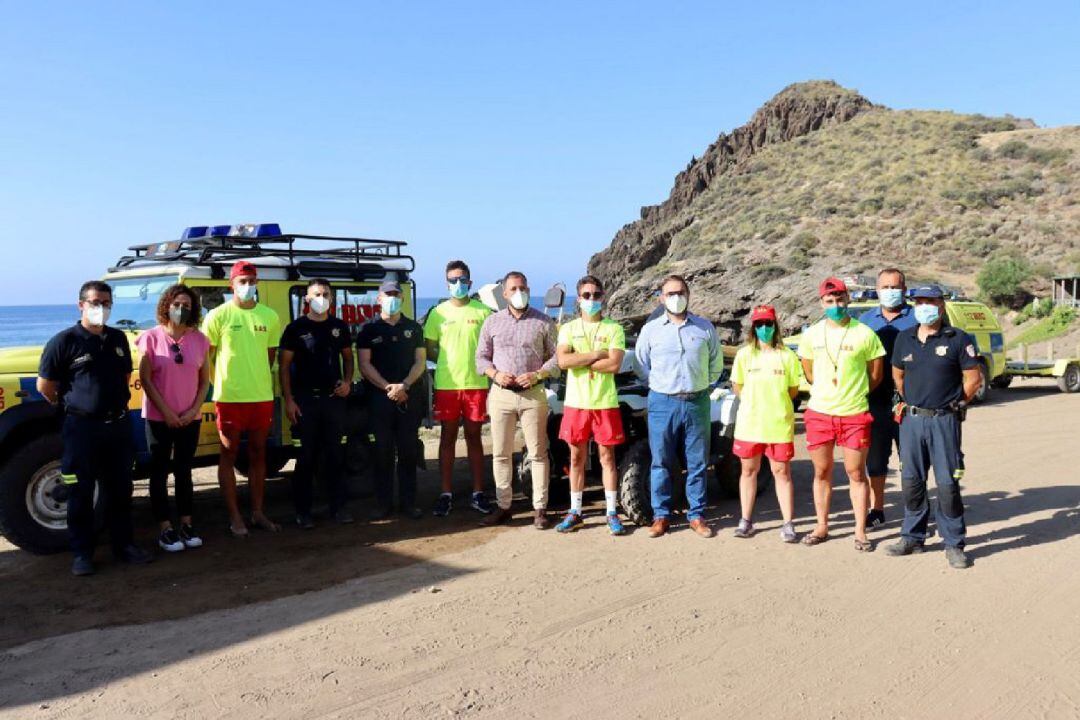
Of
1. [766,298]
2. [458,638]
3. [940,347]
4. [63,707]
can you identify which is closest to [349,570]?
[458,638]

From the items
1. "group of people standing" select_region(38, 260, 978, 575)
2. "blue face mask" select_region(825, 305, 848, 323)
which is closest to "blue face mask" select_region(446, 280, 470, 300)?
"group of people standing" select_region(38, 260, 978, 575)

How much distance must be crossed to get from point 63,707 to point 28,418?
3.06m

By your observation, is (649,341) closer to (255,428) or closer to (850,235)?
(255,428)

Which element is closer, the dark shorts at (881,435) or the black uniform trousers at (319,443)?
the dark shorts at (881,435)

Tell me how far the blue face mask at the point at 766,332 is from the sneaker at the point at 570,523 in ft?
6.67

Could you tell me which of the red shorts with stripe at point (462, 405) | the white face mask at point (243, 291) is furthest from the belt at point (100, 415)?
the red shorts with stripe at point (462, 405)

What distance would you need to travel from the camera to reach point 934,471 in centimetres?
596

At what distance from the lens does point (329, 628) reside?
4863mm

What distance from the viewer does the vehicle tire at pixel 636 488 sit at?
23.0 feet

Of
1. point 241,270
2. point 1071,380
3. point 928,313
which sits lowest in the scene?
point 1071,380

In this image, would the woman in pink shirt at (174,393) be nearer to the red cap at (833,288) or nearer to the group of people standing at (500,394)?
the group of people standing at (500,394)

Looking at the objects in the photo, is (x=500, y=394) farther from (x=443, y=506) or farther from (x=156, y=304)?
(x=156, y=304)

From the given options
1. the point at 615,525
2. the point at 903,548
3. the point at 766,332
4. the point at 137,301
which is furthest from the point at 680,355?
the point at 137,301

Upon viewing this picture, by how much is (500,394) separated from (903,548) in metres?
3.25
